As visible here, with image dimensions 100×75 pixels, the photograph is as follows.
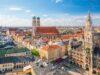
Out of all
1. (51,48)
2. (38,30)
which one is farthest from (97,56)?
(38,30)

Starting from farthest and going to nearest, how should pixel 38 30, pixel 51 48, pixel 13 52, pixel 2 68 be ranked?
1. pixel 38 30
2. pixel 13 52
3. pixel 51 48
4. pixel 2 68

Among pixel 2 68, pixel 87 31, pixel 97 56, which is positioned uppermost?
pixel 87 31

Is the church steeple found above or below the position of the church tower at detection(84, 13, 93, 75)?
above

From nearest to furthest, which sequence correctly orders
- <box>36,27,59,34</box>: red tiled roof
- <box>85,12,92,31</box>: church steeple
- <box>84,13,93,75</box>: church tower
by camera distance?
<box>84,13,93,75</box>: church tower < <box>85,12,92,31</box>: church steeple < <box>36,27,59,34</box>: red tiled roof

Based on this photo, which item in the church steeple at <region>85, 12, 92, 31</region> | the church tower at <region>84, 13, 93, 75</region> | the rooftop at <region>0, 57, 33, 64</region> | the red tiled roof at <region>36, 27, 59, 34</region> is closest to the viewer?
the church tower at <region>84, 13, 93, 75</region>

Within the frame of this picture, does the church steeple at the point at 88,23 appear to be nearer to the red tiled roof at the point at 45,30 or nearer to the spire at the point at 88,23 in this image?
the spire at the point at 88,23

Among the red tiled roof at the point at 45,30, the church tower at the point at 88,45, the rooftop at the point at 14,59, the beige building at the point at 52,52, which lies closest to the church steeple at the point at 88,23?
the church tower at the point at 88,45

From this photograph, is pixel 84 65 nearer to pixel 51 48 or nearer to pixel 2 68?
pixel 51 48

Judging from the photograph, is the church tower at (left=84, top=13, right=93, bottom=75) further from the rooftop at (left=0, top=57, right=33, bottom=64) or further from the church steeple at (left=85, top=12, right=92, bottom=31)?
the rooftop at (left=0, top=57, right=33, bottom=64)

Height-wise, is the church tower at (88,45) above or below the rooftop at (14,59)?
above

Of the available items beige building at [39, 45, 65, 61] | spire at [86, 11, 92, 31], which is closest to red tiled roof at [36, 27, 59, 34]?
beige building at [39, 45, 65, 61]

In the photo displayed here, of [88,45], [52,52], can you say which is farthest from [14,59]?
[88,45]
